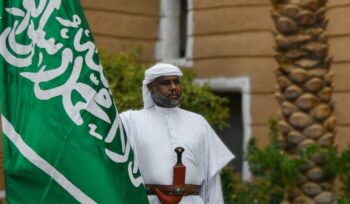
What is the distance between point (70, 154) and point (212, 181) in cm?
169

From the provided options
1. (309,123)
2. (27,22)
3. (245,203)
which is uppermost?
(27,22)

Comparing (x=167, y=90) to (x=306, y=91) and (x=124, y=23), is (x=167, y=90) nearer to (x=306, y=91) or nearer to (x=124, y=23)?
(x=306, y=91)

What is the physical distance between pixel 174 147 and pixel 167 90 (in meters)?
0.31

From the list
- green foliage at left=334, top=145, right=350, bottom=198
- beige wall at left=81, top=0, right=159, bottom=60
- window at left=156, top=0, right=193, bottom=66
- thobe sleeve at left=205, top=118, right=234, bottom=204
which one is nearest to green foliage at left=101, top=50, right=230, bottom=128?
beige wall at left=81, top=0, right=159, bottom=60

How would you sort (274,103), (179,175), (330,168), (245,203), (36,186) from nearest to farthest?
(36,186) < (179,175) < (330,168) < (245,203) < (274,103)

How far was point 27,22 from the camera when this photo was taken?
20.3 feet

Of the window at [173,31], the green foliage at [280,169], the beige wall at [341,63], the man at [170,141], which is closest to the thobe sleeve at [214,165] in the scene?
the man at [170,141]

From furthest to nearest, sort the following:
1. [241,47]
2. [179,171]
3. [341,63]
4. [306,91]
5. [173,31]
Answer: [173,31] < [241,47] < [341,63] < [306,91] < [179,171]

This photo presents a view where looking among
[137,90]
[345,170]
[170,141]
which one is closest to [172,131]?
[170,141]

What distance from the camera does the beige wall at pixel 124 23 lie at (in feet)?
46.6

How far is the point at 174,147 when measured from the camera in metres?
7.55

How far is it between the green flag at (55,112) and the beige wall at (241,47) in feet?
24.1

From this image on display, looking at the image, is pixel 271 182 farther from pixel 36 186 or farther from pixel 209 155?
pixel 36 186

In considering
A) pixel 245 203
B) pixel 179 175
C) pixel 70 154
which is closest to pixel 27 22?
pixel 70 154
